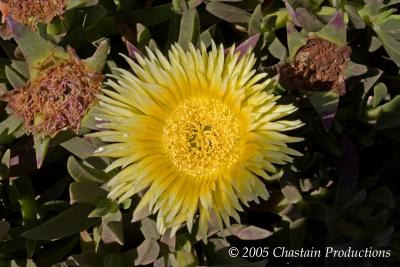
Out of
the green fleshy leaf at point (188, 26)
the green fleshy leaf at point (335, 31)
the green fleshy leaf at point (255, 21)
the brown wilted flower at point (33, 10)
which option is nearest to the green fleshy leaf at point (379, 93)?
the green fleshy leaf at point (335, 31)

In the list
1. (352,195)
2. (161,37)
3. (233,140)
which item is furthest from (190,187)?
(161,37)

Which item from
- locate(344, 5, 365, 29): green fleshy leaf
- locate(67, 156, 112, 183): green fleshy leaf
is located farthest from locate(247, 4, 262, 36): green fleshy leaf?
locate(67, 156, 112, 183): green fleshy leaf

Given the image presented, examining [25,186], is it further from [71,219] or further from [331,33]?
[331,33]

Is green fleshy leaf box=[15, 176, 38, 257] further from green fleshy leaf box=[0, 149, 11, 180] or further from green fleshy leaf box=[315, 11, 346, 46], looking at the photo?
green fleshy leaf box=[315, 11, 346, 46]

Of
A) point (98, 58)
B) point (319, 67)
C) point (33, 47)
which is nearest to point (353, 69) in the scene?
point (319, 67)

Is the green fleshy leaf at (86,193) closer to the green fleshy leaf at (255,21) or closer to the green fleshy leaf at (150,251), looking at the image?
the green fleshy leaf at (150,251)
